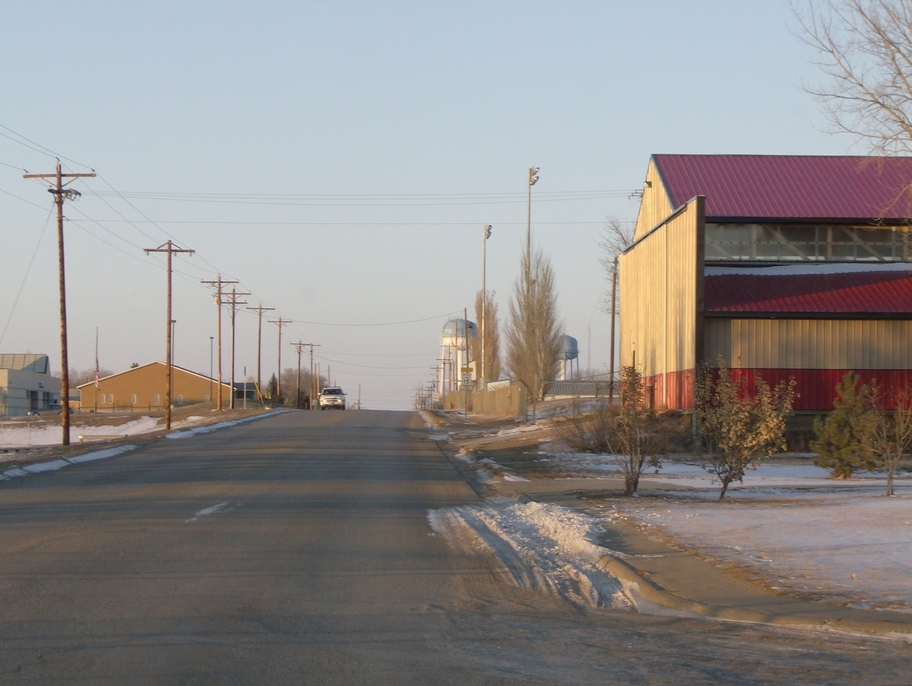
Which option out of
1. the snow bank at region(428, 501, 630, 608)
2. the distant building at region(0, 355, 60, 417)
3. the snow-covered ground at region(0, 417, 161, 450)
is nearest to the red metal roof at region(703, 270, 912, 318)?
the snow bank at region(428, 501, 630, 608)

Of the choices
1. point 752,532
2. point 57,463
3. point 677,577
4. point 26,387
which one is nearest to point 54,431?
point 57,463

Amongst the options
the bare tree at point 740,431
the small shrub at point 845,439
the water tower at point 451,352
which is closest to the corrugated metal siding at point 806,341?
the small shrub at point 845,439

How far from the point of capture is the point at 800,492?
1800 cm

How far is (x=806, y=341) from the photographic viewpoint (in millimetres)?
30484

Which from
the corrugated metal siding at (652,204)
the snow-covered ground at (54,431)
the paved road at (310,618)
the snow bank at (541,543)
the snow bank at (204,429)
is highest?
the corrugated metal siding at (652,204)

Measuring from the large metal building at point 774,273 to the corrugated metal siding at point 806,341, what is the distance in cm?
3

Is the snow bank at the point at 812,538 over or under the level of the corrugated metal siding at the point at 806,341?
under

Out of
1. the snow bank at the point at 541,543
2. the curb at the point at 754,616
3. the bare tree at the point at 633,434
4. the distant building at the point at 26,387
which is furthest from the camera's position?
the distant building at the point at 26,387

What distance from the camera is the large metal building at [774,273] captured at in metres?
30.4

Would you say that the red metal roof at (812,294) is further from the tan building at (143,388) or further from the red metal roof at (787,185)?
the tan building at (143,388)

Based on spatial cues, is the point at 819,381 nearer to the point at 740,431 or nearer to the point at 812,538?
the point at 740,431

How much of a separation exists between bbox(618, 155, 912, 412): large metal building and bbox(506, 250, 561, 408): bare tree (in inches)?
835

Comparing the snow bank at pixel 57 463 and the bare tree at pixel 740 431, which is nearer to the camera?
the bare tree at pixel 740 431

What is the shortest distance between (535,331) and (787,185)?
27.5 m
